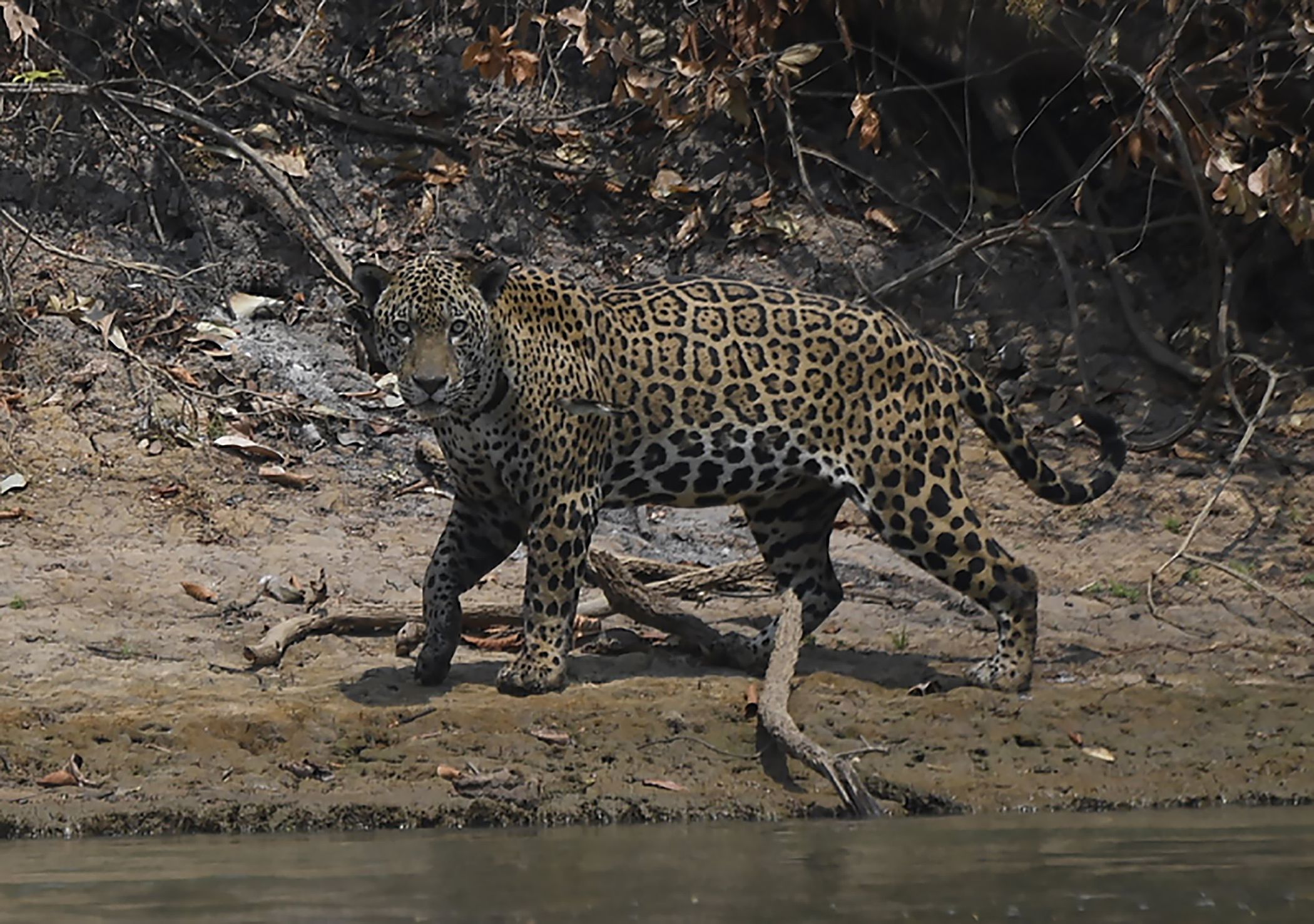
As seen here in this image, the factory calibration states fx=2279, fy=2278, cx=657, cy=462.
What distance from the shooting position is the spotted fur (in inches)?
337

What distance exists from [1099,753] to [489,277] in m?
2.88

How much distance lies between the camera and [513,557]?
10.5 metres

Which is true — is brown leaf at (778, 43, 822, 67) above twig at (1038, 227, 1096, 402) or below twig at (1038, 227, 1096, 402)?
above

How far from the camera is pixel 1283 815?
7.64m

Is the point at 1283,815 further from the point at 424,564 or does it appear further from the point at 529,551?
the point at 424,564

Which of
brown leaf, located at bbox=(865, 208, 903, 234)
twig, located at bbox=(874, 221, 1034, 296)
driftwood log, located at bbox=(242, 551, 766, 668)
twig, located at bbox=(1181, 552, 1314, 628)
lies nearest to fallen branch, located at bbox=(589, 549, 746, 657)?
driftwood log, located at bbox=(242, 551, 766, 668)

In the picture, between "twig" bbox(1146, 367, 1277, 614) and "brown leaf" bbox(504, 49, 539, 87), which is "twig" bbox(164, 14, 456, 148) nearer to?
"brown leaf" bbox(504, 49, 539, 87)

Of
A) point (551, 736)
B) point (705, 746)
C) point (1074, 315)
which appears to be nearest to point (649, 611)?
point (705, 746)

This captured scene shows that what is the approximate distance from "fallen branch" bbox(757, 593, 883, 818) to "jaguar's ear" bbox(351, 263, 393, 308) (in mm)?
1976

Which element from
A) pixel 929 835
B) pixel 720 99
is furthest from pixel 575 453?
pixel 720 99

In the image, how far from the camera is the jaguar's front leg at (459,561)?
8695 millimetres

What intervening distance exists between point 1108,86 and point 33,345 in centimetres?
581

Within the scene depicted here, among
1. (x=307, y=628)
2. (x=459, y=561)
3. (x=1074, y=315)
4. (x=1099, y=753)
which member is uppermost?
(x=1074, y=315)

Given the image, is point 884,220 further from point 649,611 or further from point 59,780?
point 59,780
